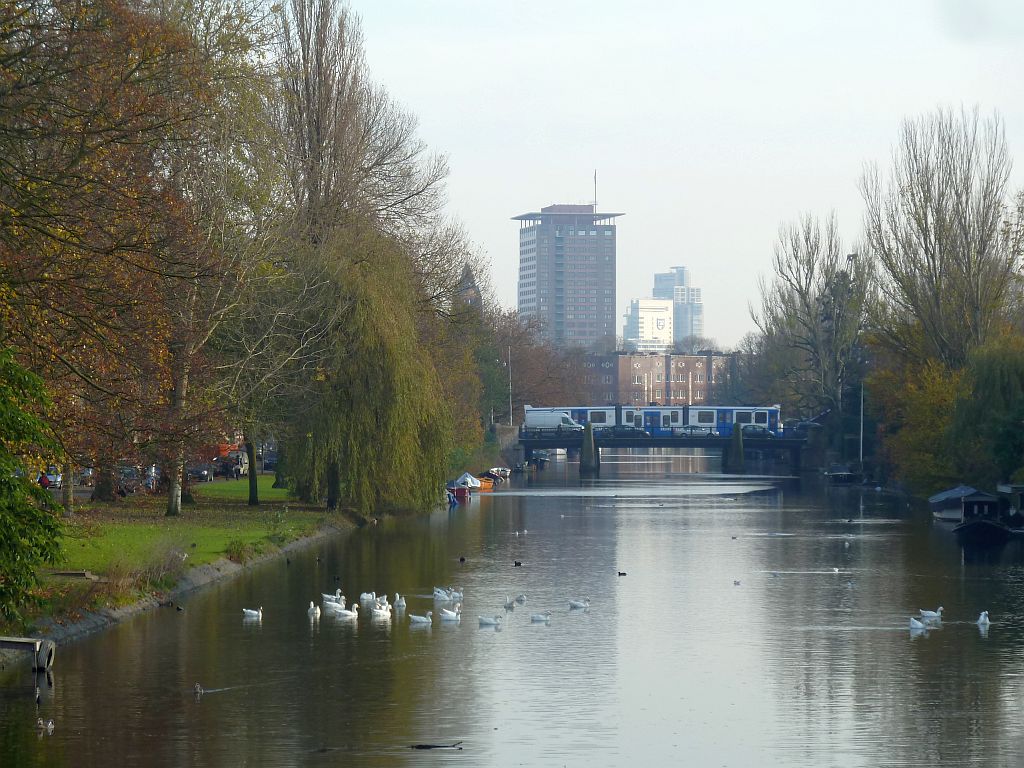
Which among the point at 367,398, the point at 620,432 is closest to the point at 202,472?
the point at 367,398

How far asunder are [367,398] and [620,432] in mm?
83898

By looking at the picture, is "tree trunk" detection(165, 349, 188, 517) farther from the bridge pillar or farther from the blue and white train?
the blue and white train

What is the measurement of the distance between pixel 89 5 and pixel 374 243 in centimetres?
3344

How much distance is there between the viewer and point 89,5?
83.7ft

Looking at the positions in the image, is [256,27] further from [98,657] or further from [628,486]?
[628,486]

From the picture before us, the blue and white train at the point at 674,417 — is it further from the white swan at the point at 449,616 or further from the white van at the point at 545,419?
the white swan at the point at 449,616

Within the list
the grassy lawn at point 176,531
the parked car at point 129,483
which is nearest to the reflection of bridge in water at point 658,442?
the grassy lawn at point 176,531

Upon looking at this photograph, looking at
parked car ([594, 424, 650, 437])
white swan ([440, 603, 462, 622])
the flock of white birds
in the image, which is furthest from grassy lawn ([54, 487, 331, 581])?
parked car ([594, 424, 650, 437])

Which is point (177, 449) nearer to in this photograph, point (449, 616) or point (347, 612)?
point (347, 612)

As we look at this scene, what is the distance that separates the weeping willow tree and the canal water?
571cm

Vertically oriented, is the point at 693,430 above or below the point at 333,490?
above

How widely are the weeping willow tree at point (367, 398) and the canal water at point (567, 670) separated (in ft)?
18.7

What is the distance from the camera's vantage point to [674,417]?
15050 centimetres

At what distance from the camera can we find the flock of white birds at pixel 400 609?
34000 millimetres
